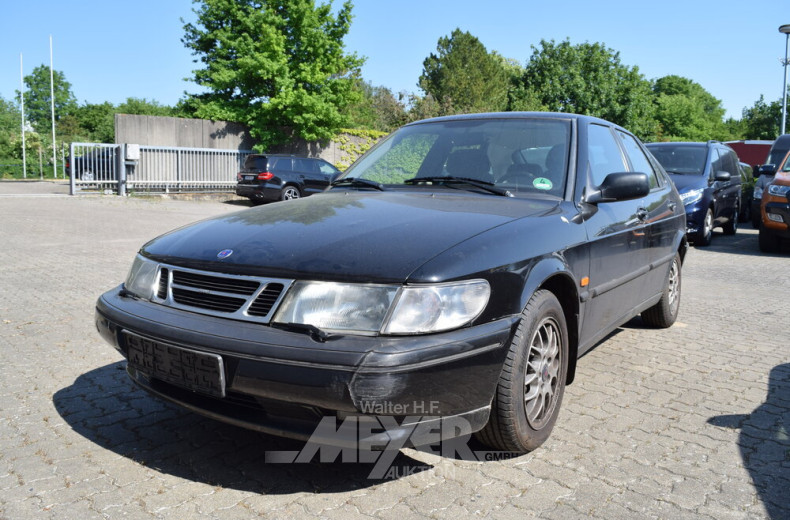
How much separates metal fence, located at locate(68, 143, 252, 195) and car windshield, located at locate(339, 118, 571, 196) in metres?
18.4

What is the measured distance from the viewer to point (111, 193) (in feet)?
68.6

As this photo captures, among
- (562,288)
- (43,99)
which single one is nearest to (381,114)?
(562,288)

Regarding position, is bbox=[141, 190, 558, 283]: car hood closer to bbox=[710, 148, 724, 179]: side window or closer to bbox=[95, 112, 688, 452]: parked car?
bbox=[95, 112, 688, 452]: parked car

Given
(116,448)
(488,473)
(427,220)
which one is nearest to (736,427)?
(488,473)

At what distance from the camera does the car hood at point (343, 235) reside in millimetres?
2535

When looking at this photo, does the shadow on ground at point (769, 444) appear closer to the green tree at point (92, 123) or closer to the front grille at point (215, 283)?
the front grille at point (215, 283)

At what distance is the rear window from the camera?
20.2m

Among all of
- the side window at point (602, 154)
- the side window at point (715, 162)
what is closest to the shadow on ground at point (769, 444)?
the side window at point (602, 154)

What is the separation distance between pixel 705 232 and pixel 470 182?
9797mm

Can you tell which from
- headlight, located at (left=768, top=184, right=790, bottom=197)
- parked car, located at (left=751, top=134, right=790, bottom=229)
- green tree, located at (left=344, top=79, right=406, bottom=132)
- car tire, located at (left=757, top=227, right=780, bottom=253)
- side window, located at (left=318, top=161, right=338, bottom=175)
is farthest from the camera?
green tree, located at (left=344, top=79, right=406, bottom=132)

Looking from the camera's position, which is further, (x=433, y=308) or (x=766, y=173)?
(x=766, y=173)

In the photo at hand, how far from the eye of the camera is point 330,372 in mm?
2270

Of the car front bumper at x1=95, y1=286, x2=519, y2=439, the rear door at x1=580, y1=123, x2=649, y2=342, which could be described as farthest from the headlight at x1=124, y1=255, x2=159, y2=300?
the rear door at x1=580, y1=123, x2=649, y2=342

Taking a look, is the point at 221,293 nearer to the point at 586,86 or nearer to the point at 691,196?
the point at 691,196
